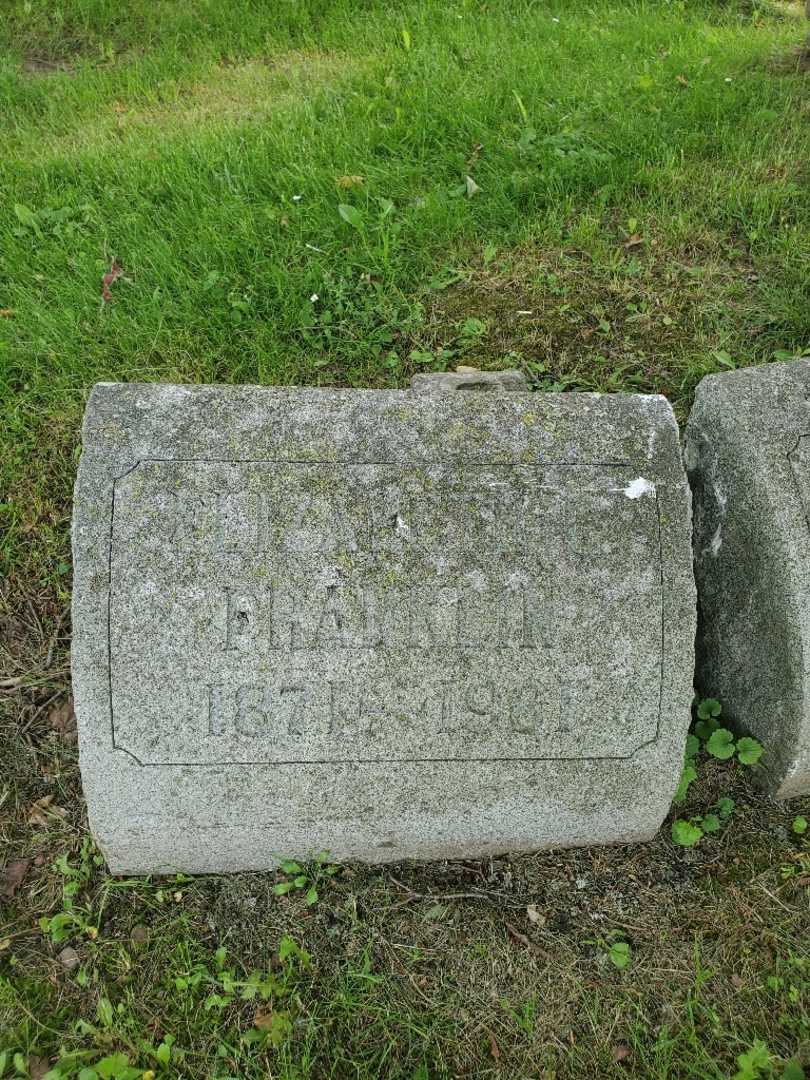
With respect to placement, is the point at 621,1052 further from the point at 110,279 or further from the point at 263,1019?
the point at 110,279

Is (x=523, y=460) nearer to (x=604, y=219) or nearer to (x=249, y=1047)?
(x=249, y=1047)

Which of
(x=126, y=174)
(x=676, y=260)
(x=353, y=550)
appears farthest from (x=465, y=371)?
(x=126, y=174)

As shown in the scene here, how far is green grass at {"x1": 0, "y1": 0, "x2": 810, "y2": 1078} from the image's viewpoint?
82.1 inches

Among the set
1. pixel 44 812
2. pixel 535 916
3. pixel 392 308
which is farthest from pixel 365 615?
pixel 392 308

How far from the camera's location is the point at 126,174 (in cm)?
409

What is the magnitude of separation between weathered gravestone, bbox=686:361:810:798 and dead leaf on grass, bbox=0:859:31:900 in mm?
1987

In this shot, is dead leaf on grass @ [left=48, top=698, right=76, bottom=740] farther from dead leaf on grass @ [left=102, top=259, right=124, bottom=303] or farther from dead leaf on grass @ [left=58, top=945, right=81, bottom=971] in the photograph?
dead leaf on grass @ [left=102, top=259, right=124, bottom=303]

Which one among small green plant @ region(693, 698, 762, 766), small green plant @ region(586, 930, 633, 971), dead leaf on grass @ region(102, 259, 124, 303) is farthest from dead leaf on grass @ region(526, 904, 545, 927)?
dead leaf on grass @ region(102, 259, 124, 303)

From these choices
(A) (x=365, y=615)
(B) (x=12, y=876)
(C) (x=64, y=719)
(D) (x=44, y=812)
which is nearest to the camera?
(A) (x=365, y=615)

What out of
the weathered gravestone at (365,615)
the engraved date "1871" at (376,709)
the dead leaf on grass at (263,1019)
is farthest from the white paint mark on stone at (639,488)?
the dead leaf on grass at (263,1019)

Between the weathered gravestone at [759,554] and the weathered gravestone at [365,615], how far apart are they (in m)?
0.28

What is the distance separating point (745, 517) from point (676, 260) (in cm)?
188

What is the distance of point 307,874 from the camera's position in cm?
229

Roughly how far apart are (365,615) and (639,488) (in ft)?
2.35
